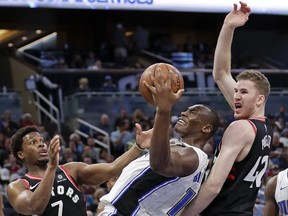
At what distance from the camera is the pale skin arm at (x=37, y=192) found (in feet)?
17.0

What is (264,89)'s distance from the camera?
4938 millimetres

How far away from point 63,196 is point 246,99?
1.71 metres

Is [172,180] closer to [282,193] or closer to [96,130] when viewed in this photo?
[282,193]

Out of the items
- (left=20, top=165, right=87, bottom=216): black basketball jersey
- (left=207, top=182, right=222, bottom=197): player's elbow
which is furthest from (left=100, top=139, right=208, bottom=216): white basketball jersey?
(left=20, top=165, right=87, bottom=216): black basketball jersey

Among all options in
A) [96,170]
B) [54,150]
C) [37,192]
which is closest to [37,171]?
[96,170]

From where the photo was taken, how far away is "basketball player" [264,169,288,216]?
19.0ft

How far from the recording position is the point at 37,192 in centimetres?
535

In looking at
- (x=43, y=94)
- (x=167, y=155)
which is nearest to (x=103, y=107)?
(x=43, y=94)

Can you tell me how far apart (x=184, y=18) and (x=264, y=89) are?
19.9 metres

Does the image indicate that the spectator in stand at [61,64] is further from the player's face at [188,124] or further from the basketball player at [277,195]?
the player's face at [188,124]

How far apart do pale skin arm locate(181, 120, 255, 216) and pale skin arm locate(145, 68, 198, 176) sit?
256 mm

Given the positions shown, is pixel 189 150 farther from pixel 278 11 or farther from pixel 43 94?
pixel 278 11

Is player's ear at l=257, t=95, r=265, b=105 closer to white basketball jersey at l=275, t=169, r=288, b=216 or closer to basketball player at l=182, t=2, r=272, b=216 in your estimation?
basketball player at l=182, t=2, r=272, b=216

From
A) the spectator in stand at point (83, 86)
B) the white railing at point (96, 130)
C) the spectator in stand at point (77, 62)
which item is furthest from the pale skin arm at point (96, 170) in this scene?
the spectator in stand at point (77, 62)
